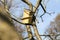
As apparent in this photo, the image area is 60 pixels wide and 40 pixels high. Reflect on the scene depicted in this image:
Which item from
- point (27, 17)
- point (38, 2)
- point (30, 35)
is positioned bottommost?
point (30, 35)

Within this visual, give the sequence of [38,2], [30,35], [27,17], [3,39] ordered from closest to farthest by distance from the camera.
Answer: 1. [3,39]
2. [27,17]
3. [38,2]
4. [30,35]

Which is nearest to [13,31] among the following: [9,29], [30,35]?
[9,29]

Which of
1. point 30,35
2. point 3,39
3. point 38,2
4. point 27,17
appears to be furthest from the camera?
point 30,35

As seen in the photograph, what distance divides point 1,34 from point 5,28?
2cm

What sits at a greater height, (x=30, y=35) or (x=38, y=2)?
(x=38, y=2)

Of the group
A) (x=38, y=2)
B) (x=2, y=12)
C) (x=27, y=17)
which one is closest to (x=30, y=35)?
(x=38, y=2)

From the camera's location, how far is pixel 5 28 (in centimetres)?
66

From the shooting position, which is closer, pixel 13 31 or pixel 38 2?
pixel 13 31

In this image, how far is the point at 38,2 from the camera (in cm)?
382

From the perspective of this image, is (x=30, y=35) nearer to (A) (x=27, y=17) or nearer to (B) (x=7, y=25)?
(A) (x=27, y=17)

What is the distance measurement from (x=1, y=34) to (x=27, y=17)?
2.21 meters

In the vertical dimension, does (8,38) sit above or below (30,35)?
above

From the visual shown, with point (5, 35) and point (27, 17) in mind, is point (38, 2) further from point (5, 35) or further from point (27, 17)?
point (5, 35)

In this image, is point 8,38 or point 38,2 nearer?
point 8,38
